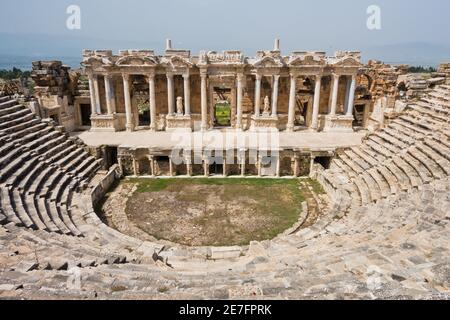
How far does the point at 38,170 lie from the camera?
43.0ft

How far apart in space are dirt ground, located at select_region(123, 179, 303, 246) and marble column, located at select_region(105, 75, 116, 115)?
6.68m

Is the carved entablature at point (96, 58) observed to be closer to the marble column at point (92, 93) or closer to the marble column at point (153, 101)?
the marble column at point (92, 93)

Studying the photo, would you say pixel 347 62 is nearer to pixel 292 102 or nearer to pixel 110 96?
pixel 292 102

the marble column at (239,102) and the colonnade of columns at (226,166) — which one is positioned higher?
the marble column at (239,102)

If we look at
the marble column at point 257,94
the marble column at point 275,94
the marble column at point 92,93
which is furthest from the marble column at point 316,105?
the marble column at point 92,93

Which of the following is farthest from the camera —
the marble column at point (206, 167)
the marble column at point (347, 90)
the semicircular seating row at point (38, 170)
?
the marble column at point (347, 90)

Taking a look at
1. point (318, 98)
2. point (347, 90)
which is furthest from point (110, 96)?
point (347, 90)

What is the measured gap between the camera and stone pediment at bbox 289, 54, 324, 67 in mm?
19953

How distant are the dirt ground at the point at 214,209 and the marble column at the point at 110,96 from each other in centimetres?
668

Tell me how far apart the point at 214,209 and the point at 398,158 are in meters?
8.34

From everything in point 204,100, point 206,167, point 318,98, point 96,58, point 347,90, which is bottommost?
point 206,167

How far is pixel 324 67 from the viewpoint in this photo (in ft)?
67.2

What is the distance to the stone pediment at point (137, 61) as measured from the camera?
65.1 ft
